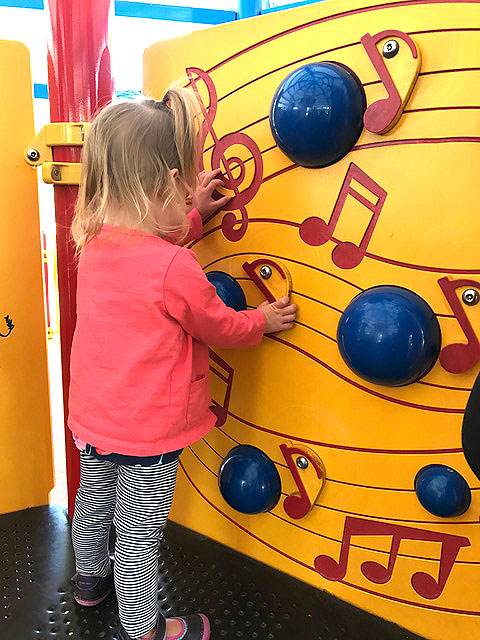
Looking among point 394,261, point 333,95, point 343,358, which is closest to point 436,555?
point 343,358

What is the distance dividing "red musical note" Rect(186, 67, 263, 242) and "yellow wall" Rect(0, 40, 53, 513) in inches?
15.2

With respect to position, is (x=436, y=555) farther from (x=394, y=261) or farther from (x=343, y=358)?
(x=394, y=261)

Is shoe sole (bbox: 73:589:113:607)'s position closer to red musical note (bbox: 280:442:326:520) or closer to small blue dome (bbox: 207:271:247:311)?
red musical note (bbox: 280:442:326:520)

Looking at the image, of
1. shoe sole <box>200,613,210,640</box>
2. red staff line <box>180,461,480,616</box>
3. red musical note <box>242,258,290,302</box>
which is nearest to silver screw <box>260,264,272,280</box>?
red musical note <box>242,258,290,302</box>

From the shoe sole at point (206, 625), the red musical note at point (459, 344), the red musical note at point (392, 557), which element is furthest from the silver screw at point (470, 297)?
the shoe sole at point (206, 625)

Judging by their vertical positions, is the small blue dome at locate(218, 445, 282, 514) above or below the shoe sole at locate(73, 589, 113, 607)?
above

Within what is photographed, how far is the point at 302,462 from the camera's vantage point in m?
1.02

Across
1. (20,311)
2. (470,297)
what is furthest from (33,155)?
(470,297)

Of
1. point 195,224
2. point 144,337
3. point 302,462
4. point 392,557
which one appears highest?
point 195,224

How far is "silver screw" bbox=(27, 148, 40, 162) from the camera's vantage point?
3.95ft

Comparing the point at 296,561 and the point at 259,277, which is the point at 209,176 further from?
the point at 296,561

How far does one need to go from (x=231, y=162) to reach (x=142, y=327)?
0.37 m

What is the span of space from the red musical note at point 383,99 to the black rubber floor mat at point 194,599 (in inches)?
31.2

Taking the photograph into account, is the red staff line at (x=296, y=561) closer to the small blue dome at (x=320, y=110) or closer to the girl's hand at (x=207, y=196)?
the girl's hand at (x=207, y=196)
